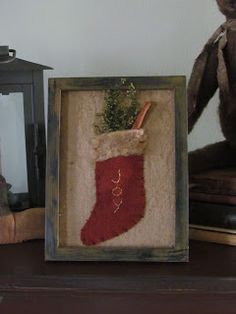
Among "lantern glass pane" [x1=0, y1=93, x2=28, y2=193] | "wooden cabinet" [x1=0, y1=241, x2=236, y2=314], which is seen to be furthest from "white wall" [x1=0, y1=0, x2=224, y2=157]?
"wooden cabinet" [x1=0, y1=241, x2=236, y2=314]

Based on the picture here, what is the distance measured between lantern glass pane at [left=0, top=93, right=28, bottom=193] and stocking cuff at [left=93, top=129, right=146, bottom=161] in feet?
0.65

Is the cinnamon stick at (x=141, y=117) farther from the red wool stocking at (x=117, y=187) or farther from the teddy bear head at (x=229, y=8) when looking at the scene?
the teddy bear head at (x=229, y=8)

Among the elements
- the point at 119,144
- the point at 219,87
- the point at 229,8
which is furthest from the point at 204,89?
the point at 119,144

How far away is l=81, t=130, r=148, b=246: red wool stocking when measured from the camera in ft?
2.51

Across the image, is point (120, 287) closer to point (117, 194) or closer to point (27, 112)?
point (117, 194)

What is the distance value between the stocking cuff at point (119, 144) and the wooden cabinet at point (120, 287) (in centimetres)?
17

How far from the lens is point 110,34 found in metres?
1.06

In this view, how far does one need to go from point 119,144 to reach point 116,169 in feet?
0.13

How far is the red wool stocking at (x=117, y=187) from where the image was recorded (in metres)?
0.77

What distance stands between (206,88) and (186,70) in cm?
11

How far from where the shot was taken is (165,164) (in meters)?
0.77

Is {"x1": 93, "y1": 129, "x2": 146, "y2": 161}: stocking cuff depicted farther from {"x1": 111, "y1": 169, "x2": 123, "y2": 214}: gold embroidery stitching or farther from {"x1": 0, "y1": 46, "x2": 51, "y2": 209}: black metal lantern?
{"x1": 0, "y1": 46, "x2": 51, "y2": 209}: black metal lantern

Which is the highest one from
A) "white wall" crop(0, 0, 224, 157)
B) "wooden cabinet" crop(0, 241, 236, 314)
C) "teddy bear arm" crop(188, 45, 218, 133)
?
"white wall" crop(0, 0, 224, 157)

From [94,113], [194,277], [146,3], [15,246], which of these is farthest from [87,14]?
[194,277]
